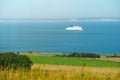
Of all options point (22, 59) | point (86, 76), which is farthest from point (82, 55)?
point (86, 76)

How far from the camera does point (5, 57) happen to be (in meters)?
16.9

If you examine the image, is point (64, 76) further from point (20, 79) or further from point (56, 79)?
point (20, 79)

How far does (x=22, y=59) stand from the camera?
59.2 ft

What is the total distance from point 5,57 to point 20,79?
7.40m

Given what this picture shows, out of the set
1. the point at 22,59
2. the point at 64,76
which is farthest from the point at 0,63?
the point at 64,76

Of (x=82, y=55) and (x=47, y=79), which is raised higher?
(x=47, y=79)

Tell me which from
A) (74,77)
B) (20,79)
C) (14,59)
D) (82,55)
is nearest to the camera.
→ (20,79)

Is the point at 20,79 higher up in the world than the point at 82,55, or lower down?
higher up

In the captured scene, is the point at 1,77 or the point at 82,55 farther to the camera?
the point at 82,55

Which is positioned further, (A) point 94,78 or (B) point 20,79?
(A) point 94,78

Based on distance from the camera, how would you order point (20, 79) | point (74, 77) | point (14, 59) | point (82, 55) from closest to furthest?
point (20, 79) < point (74, 77) < point (14, 59) < point (82, 55)

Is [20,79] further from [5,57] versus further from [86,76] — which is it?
[5,57]

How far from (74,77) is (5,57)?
713 centimetres

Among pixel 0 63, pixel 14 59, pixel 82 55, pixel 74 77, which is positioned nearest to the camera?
→ pixel 74 77
